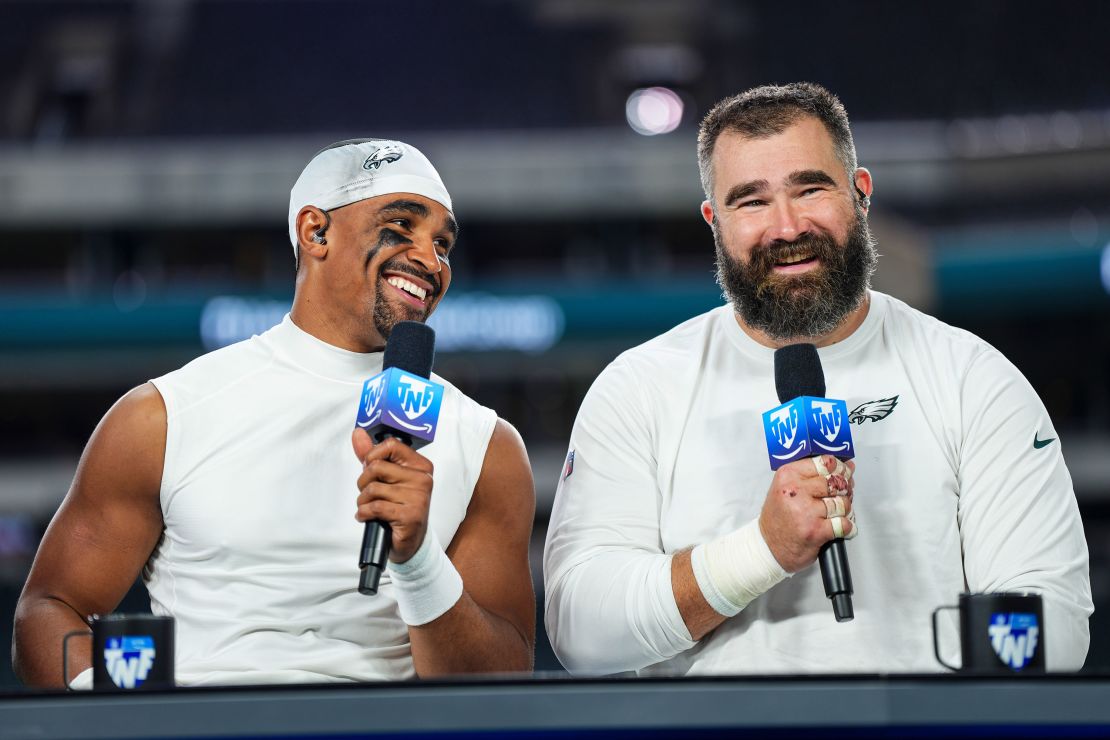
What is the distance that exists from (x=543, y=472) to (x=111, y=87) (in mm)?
6016

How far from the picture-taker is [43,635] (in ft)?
6.66

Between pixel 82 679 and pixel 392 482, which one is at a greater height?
pixel 392 482

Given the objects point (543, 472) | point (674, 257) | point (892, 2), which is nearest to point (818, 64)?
point (892, 2)

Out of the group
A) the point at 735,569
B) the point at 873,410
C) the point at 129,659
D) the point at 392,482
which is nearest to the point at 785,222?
the point at 873,410

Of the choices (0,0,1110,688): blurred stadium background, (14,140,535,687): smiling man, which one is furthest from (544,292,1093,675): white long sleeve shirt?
(0,0,1110,688): blurred stadium background

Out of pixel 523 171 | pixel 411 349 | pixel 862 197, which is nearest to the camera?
pixel 411 349

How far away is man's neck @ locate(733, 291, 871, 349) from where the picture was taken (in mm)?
2135

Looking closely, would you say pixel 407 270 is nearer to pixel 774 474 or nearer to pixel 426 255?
pixel 426 255

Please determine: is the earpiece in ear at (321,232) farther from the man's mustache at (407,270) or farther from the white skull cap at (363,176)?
the man's mustache at (407,270)

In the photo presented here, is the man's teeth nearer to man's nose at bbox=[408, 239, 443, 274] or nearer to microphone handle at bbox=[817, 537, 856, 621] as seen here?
man's nose at bbox=[408, 239, 443, 274]

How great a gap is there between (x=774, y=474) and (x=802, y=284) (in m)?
0.31

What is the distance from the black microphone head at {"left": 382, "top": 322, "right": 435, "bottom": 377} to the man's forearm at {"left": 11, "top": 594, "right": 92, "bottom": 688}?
2.32 feet

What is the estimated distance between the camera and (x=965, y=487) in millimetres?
1983

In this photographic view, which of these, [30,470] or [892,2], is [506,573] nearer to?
[30,470]
